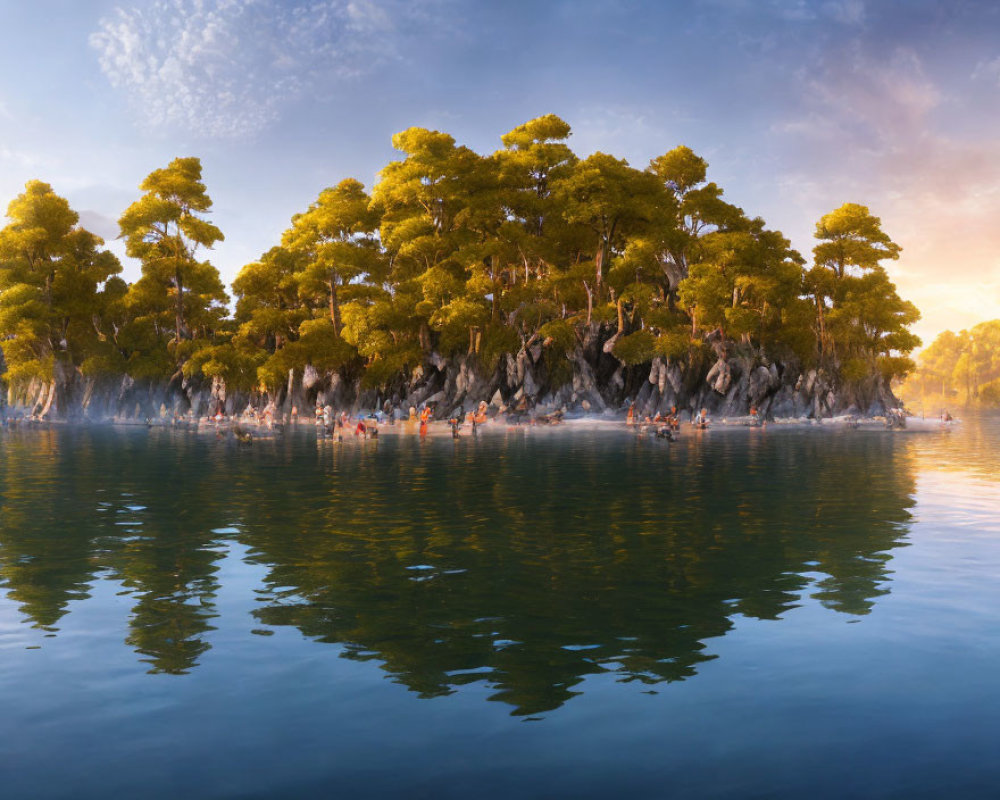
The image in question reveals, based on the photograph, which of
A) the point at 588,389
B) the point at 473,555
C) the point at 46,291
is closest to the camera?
the point at 473,555

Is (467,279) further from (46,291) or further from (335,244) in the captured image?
(46,291)

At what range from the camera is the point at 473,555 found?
1489 cm

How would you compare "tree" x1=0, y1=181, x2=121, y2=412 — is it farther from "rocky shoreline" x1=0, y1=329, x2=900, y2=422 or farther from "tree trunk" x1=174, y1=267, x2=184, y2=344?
"tree trunk" x1=174, y1=267, x2=184, y2=344

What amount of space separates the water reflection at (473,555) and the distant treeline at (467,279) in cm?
4206

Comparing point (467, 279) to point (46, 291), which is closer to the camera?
point (467, 279)

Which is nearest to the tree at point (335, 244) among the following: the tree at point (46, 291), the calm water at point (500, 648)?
the tree at point (46, 291)

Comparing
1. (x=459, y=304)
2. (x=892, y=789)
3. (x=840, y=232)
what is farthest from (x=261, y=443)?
(x=840, y=232)

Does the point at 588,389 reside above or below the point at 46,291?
below

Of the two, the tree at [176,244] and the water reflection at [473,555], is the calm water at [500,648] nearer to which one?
the water reflection at [473,555]

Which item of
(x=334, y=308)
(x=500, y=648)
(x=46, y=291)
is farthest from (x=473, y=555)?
(x=46, y=291)

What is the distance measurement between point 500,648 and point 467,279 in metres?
65.1

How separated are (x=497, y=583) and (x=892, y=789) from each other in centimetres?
704

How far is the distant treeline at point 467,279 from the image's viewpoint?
71688mm

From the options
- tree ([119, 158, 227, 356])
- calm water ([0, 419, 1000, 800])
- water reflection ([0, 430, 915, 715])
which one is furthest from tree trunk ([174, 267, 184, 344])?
calm water ([0, 419, 1000, 800])
